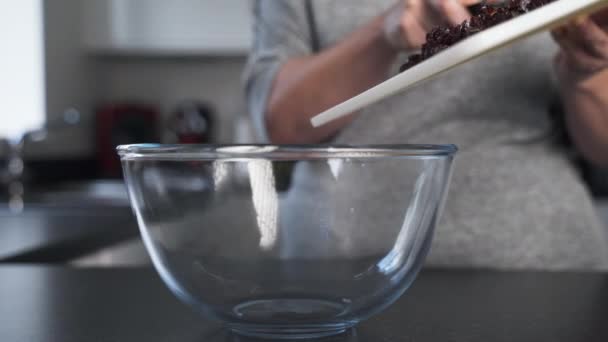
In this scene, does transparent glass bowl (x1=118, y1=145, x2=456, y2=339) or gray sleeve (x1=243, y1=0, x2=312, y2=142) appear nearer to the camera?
transparent glass bowl (x1=118, y1=145, x2=456, y2=339)

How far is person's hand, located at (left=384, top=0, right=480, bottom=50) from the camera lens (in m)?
0.49

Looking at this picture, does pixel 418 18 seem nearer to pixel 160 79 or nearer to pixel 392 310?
pixel 392 310

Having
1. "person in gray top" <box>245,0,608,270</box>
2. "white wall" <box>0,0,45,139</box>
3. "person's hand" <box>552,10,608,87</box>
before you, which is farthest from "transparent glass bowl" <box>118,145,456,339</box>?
"white wall" <box>0,0,45,139</box>

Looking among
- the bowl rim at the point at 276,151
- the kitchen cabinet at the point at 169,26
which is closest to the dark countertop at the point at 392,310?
the bowl rim at the point at 276,151

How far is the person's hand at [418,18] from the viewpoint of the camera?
49 cm

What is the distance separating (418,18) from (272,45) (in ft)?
1.47

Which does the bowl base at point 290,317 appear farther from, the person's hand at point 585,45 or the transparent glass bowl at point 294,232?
the person's hand at point 585,45

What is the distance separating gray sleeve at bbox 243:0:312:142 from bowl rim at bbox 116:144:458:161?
0.53 meters

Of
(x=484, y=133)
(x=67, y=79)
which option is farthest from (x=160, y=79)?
(x=484, y=133)

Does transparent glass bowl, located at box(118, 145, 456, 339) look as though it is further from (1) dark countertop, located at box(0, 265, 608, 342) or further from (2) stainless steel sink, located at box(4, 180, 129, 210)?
(2) stainless steel sink, located at box(4, 180, 129, 210)

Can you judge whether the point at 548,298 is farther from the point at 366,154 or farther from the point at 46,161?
the point at 46,161

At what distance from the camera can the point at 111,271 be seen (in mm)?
705

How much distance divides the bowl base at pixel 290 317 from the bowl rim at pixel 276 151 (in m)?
0.09

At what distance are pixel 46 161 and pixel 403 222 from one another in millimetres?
2538
